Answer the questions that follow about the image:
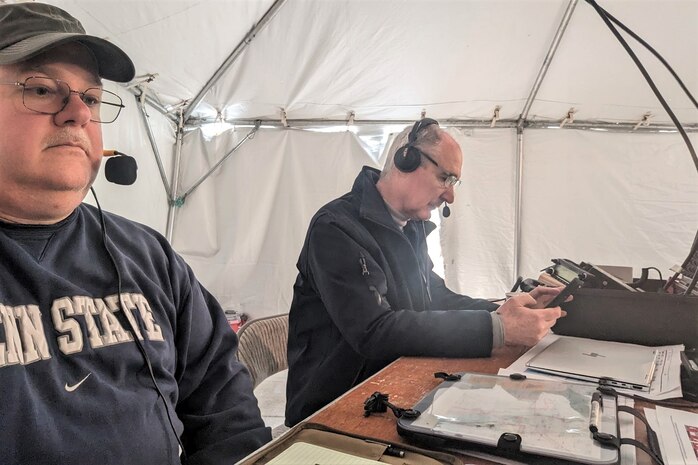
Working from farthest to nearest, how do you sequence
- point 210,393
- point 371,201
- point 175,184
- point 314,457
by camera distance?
point 175,184, point 371,201, point 210,393, point 314,457

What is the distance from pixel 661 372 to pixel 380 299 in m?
0.47

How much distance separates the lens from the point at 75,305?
55cm

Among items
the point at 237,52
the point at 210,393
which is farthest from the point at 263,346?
the point at 237,52

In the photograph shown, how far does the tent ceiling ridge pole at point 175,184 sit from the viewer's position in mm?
2488

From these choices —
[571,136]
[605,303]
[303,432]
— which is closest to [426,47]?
[571,136]

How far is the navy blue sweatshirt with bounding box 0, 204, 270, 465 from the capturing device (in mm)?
473

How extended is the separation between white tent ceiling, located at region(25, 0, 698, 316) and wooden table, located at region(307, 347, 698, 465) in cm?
144

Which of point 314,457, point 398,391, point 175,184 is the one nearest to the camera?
point 314,457

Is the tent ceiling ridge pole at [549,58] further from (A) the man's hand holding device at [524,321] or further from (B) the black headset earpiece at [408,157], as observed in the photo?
(A) the man's hand holding device at [524,321]

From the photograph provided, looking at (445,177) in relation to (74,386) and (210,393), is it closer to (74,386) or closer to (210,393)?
(210,393)

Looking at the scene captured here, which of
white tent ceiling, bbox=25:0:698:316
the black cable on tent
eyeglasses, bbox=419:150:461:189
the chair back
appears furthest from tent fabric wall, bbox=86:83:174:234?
the black cable on tent

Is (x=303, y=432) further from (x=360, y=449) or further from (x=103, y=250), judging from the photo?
(x=103, y=250)

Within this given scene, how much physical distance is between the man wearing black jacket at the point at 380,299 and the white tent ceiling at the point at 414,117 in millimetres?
911

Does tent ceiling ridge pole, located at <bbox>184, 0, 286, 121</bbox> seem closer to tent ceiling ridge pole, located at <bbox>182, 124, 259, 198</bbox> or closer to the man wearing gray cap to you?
tent ceiling ridge pole, located at <bbox>182, 124, 259, 198</bbox>
